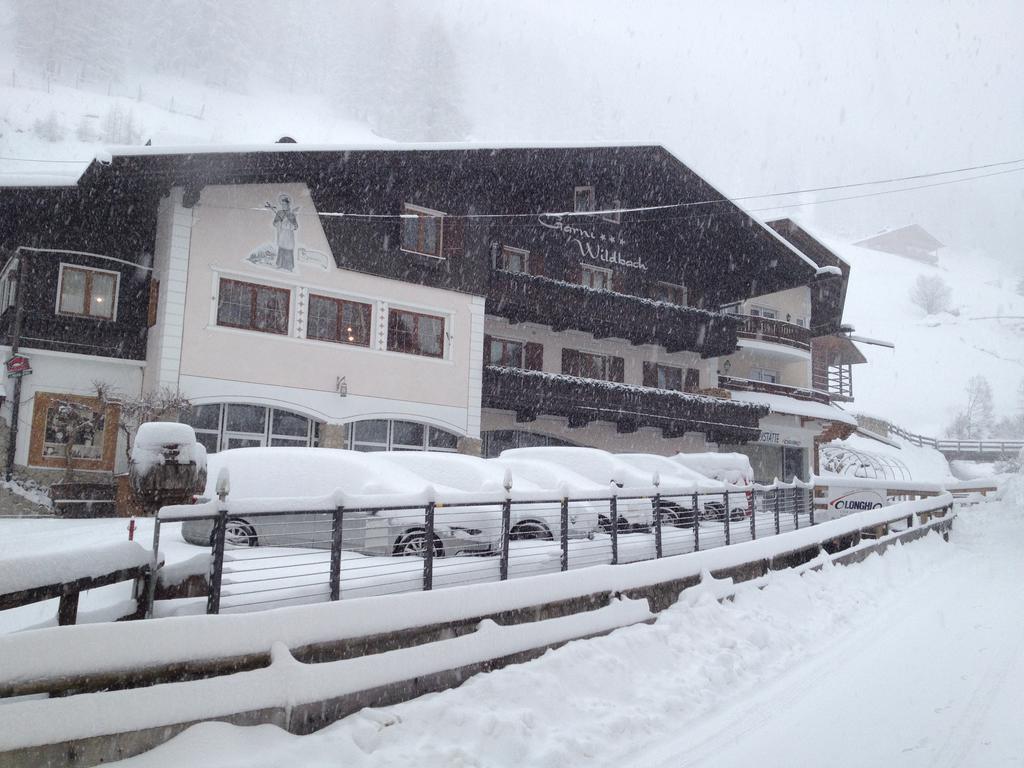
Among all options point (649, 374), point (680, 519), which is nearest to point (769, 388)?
point (649, 374)

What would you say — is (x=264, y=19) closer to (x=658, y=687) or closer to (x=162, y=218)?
(x=162, y=218)

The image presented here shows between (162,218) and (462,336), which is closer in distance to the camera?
(162,218)

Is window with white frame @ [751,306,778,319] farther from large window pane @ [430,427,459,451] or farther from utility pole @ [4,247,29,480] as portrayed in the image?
utility pole @ [4,247,29,480]

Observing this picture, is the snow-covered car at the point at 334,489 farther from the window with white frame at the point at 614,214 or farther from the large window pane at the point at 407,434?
the window with white frame at the point at 614,214

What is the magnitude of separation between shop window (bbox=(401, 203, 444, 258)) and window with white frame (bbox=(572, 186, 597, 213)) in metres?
6.32

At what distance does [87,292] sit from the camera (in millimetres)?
19375

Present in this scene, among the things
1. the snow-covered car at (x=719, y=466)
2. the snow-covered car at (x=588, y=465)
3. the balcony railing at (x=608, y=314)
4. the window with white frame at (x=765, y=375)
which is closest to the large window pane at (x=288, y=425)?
the snow-covered car at (x=588, y=465)

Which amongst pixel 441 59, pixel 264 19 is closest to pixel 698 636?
pixel 441 59

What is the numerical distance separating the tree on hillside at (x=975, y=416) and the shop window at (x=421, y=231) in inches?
3308

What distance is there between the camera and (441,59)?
→ 4532 inches

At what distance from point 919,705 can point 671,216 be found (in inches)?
1005

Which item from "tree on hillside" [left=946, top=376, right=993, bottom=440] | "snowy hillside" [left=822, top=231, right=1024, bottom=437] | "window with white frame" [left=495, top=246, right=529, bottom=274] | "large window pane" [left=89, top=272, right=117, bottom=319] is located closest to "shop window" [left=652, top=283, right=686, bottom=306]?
"window with white frame" [left=495, top=246, right=529, bottom=274]

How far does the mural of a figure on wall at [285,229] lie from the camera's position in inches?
795

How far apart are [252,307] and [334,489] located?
39.2ft
